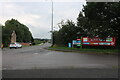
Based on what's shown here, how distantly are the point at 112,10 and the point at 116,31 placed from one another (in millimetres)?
3343

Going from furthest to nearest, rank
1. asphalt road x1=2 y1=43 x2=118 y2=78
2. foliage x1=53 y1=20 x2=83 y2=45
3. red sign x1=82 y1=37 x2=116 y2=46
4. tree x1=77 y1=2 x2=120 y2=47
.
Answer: foliage x1=53 y1=20 x2=83 y2=45, red sign x1=82 y1=37 x2=116 y2=46, tree x1=77 y1=2 x2=120 y2=47, asphalt road x1=2 y1=43 x2=118 y2=78

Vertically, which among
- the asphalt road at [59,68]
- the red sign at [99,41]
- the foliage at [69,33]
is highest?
the foliage at [69,33]

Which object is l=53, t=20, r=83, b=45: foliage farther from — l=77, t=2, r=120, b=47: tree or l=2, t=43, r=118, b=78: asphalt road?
l=2, t=43, r=118, b=78: asphalt road

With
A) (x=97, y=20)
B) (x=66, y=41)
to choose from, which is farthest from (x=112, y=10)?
(x=66, y=41)

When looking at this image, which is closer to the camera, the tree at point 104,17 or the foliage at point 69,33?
the tree at point 104,17

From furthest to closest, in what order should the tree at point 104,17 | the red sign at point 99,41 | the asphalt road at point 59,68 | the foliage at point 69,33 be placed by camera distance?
the foliage at point 69,33
the red sign at point 99,41
the tree at point 104,17
the asphalt road at point 59,68

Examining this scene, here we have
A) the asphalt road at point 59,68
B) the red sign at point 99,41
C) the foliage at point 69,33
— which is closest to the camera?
the asphalt road at point 59,68

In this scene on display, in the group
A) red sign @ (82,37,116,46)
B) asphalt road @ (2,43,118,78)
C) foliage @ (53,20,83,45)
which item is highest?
foliage @ (53,20,83,45)

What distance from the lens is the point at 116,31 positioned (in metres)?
17.7

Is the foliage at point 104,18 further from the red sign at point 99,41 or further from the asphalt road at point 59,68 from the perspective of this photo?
the asphalt road at point 59,68

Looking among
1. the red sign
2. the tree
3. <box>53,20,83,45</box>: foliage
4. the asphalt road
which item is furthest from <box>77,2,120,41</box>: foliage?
<box>53,20,83,45</box>: foliage

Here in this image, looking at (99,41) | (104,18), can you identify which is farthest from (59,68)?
(99,41)

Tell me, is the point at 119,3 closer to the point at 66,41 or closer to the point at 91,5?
the point at 91,5

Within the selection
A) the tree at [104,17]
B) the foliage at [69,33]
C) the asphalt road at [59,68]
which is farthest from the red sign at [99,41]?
the asphalt road at [59,68]
